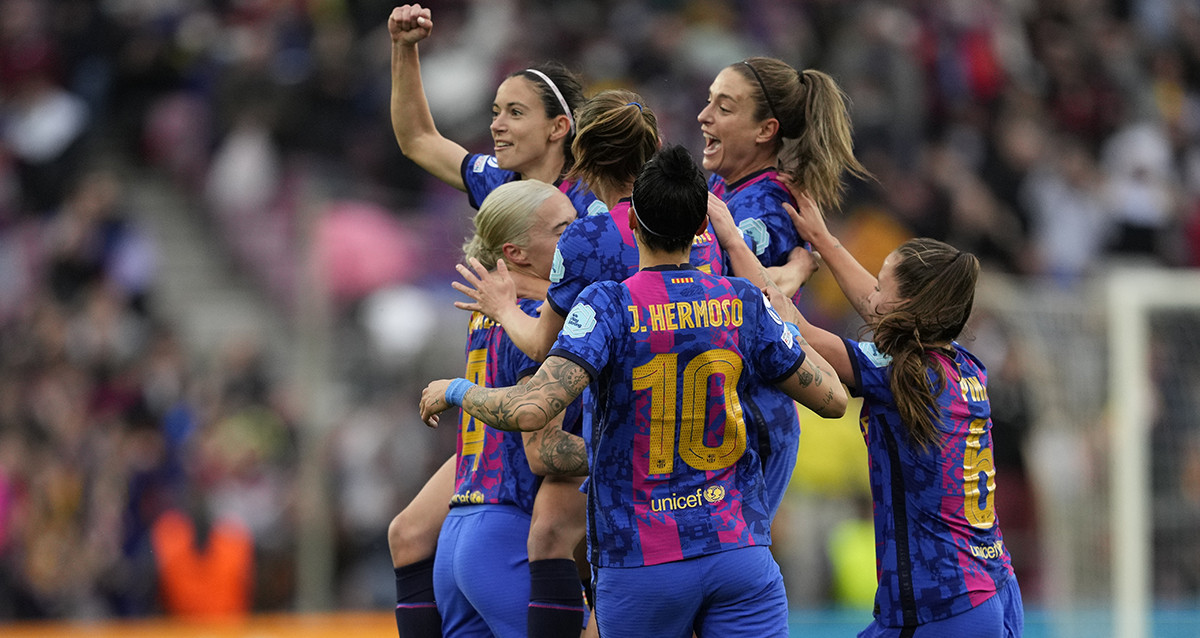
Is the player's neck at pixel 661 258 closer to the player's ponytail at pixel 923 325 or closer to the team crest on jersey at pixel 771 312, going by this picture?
the team crest on jersey at pixel 771 312

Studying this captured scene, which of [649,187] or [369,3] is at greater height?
[369,3]

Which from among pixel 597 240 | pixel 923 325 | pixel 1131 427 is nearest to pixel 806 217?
pixel 923 325

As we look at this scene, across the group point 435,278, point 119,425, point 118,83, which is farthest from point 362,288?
point 118,83

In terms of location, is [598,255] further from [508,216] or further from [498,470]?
[498,470]

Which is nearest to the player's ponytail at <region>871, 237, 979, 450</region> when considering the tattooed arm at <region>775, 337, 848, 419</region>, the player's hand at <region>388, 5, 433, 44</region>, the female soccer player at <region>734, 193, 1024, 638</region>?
the female soccer player at <region>734, 193, 1024, 638</region>

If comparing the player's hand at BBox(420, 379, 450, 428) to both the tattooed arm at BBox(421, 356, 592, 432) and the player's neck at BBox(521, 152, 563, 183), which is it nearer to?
the tattooed arm at BBox(421, 356, 592, 432)

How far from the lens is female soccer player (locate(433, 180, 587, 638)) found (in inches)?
205

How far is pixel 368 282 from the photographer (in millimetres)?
12008

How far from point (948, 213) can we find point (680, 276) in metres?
10.2

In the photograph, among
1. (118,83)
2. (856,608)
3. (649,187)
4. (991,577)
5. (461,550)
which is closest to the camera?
(649,187)

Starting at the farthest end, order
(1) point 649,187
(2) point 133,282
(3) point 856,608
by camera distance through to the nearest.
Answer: (2) point 133,282 < (3) point 856,608 < (1) point 649,187

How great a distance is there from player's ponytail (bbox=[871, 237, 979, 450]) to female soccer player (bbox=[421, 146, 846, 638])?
1.53 feet

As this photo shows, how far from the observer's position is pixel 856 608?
460 inches

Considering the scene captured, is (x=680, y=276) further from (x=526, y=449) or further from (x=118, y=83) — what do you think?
(x=118, y=83)
